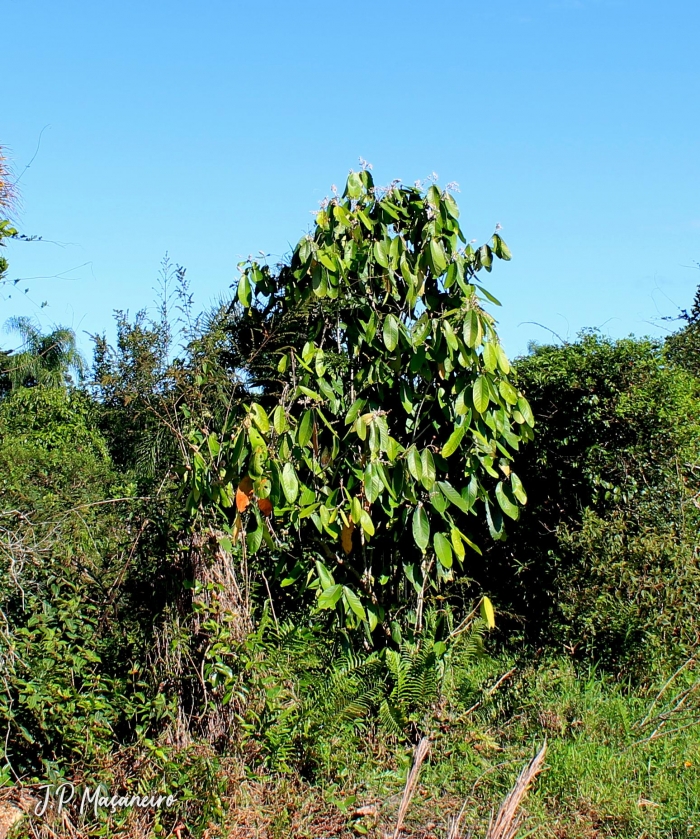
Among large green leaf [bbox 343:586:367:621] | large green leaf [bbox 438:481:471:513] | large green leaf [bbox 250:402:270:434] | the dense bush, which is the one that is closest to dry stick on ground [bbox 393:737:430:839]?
large green leaf [bbox 343:586:367:621]

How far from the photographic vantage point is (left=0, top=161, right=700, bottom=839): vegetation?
149 inches

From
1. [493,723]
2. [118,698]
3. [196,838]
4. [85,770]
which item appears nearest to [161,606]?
[118,698]

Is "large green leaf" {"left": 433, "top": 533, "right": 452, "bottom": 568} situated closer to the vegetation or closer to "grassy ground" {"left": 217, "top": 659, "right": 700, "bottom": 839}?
the vegetation

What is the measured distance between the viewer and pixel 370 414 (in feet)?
13.6

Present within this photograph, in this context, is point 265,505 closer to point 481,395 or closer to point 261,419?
point 261,419

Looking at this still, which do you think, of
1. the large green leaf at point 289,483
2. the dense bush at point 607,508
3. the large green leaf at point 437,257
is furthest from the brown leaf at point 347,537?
the dense bush at point 607,508

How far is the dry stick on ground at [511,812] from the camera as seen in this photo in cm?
344

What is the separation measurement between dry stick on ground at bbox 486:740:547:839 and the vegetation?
0.14 metres

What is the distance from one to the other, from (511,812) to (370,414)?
73.9 inches

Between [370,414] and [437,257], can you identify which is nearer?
[370,414]

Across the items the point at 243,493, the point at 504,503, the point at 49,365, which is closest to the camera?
the point at 243,493

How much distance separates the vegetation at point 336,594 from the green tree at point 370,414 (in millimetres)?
17

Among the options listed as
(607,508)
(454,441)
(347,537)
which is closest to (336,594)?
(347,537)

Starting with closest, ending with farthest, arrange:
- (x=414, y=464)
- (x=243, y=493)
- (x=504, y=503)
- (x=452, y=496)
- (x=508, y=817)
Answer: (x=508, y=817)
(x=243, y=493)
(x=414, y=464)
(x=452, y=496)
(x=504, y=503)
